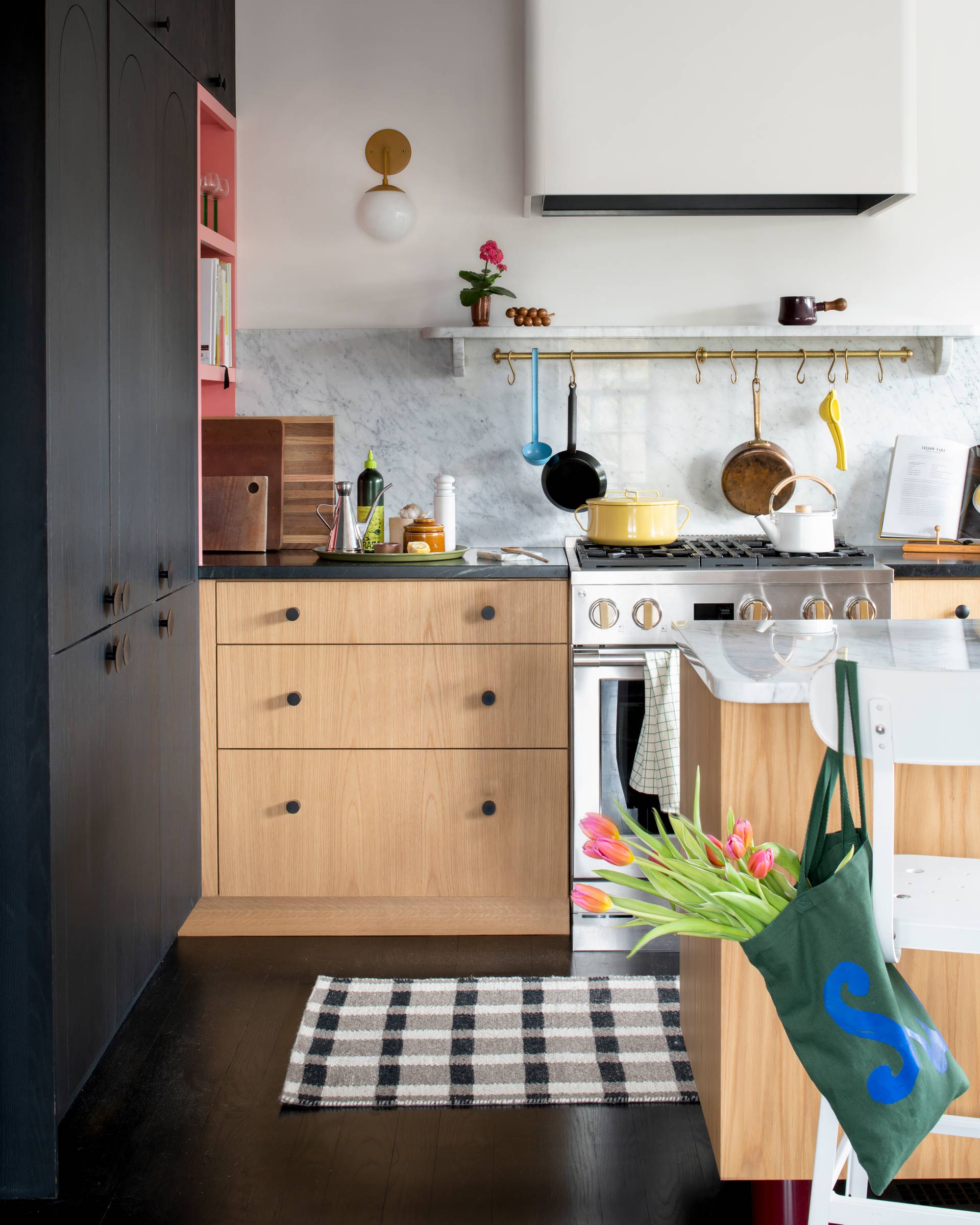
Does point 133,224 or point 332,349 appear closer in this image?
point 133,224

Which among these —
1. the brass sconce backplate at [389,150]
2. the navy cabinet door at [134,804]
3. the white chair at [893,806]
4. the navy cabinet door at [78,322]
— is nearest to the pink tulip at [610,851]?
the white chair at [893,806]

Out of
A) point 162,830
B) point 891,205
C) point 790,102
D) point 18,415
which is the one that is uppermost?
point 790,102

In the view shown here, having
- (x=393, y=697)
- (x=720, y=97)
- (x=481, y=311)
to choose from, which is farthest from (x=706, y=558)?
(x=720, y=97)

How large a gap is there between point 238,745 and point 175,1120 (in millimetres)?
931

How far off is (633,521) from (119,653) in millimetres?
1321

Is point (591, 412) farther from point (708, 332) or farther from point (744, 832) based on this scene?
point (744, 832)

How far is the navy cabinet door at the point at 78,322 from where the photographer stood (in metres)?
1.71

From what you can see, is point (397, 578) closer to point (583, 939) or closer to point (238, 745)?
point (238, 745)

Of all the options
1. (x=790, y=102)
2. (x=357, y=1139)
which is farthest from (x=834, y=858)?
(x=790, y=102)

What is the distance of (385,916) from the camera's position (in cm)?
275

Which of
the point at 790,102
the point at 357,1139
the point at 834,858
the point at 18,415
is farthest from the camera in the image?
the point at 790,102

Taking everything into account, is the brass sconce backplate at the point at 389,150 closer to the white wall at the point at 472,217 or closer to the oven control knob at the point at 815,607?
the white wall at the point at 472,217

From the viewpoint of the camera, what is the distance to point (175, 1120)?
6.44 feet

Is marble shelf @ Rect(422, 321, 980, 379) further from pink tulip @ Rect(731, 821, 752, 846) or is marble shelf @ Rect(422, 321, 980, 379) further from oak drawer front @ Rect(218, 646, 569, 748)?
pink tulip @ Rect(731, 821, 752, 846)
